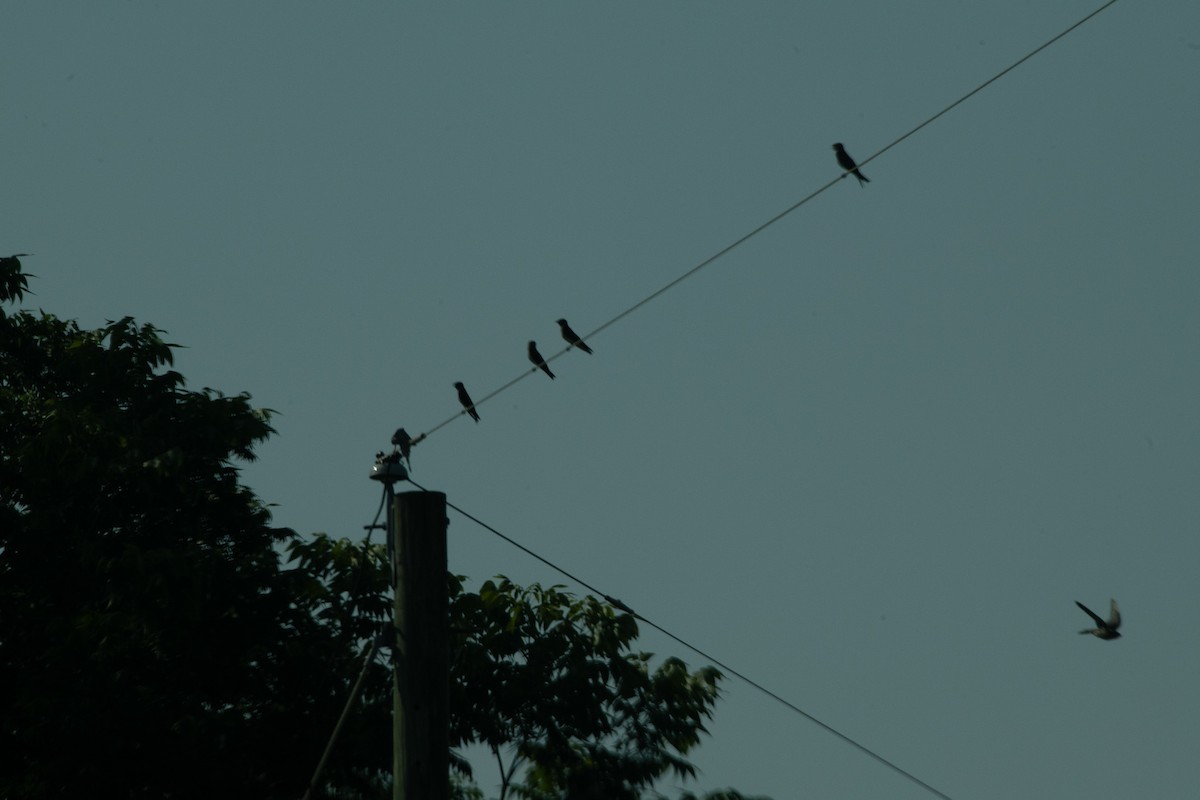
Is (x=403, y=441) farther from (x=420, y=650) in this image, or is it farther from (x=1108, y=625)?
(x=1108, y=625)

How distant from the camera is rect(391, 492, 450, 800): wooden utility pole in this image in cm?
954

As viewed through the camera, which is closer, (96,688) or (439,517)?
(439,517)

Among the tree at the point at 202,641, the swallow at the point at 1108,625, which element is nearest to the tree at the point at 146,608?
the tree at the point at 202,641

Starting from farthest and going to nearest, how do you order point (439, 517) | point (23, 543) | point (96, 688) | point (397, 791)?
point (23, 543) → point (96, 688) → point (439, 517) → point (397, 791)

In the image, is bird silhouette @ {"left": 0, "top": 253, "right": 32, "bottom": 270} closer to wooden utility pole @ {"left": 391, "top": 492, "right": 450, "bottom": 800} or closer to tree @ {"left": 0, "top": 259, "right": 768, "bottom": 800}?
tree @ {"left": 0, "top": 259, "right": 768, "bottom": 800}

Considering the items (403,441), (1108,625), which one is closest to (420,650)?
(403,441)

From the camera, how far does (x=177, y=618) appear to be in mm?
22031

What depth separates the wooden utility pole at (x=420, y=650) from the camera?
954 cm

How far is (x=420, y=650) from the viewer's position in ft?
32.2

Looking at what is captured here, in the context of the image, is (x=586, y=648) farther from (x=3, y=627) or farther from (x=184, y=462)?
(x=3, y=627)

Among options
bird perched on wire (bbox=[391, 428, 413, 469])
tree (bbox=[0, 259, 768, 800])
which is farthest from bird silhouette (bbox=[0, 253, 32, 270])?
bird perched on wire (bbox=[391, 428, 413, 469])

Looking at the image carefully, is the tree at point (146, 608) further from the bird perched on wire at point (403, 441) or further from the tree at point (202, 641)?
the bird perched on wire at point (403, 441)

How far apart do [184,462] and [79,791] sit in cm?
457

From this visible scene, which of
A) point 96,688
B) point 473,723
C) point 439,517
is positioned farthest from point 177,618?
point 439,517
